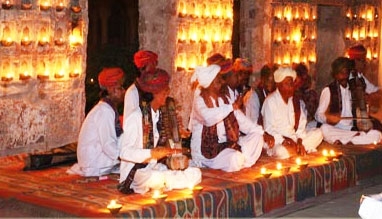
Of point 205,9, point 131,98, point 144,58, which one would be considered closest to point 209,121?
point 131,98

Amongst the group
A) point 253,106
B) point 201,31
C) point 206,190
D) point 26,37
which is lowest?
point 206,190

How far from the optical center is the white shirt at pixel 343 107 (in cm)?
850

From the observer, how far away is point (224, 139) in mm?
6859

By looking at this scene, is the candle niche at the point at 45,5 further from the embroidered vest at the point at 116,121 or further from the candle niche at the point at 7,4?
the embroidered vest at the point at 116,121

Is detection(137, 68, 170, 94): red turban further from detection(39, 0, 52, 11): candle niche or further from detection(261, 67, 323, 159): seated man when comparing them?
detection(39, 0, 52, 11): candle niche

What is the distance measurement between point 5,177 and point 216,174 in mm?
1896

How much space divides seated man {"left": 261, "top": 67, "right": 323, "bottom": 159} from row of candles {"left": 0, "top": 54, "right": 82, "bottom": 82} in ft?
7.43

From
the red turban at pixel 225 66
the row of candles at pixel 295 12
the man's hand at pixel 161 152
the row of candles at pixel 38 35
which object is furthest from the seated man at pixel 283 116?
the row of candles at pixel 295 12

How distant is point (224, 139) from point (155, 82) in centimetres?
140

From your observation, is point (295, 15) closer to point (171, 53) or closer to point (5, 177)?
point (171, 53)

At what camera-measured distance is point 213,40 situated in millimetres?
10086

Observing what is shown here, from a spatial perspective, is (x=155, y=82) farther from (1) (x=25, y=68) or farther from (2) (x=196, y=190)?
(1) (x=25, y=68)

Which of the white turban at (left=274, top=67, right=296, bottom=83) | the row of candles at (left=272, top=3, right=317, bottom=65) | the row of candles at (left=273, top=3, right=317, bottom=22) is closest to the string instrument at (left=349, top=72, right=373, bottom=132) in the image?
the white turban at (left=274, top=67, right=296, bottom=83)

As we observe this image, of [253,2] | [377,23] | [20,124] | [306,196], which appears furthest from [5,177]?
[377,23]
